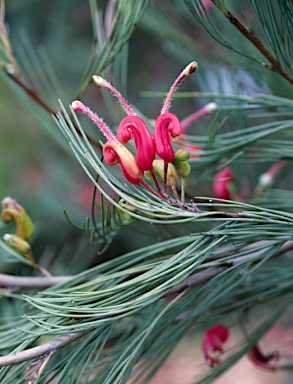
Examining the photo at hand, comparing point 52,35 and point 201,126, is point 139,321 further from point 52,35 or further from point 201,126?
point 52,35

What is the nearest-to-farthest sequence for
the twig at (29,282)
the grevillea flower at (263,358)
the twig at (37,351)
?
the twig at (37,351) → the twig at (29,282) → the grevillea flower at (263,358)

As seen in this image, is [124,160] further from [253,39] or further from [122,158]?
[253,39]

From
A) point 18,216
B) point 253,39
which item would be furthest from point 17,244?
point 253,39

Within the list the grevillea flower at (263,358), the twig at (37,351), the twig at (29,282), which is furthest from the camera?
the grevillea flower at (263,358)

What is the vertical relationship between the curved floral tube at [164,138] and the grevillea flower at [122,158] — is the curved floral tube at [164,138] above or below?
above

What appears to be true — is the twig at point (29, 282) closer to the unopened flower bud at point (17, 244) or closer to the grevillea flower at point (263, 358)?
the unopened flower bud at point (17, 244)

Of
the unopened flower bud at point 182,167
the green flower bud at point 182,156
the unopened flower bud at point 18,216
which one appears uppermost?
the green flower bud at point 182,156

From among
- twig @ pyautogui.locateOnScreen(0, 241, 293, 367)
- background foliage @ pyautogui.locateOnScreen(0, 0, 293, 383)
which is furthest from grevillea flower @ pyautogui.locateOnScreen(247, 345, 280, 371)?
twig @ pyautogui.locateOnScreen(0, 241, 293, 367)

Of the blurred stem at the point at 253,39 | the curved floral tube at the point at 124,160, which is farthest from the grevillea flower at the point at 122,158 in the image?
the blurred stem at the point at 253,39
